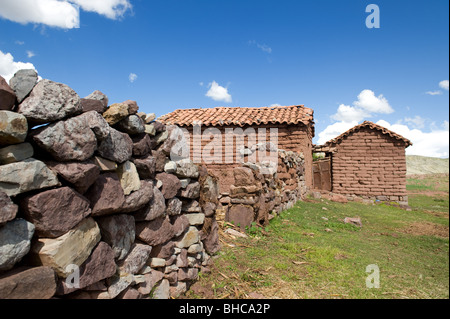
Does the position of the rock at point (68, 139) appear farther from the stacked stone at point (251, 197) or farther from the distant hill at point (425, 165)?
the distant hill at point (425, 165)

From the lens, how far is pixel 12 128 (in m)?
1.71

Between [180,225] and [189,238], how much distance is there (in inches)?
13.1

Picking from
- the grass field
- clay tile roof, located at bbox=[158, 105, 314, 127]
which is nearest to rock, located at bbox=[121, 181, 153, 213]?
the grass field

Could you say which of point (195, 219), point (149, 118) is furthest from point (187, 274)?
point (149, 118)

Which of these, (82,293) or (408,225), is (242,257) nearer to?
(82,293)

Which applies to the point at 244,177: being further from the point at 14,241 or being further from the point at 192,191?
the point at 14,241

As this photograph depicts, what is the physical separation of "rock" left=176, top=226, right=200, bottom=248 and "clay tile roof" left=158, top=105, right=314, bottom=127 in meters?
9.15

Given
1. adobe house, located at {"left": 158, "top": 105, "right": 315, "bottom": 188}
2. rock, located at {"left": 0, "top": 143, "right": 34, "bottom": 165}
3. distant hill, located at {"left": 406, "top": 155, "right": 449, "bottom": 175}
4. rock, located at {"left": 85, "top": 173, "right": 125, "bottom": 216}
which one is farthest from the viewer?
distant hill, located at {"left": 406, "top": 155, "right": 449, "bottom": 175}

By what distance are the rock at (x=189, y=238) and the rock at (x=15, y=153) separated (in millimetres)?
2268

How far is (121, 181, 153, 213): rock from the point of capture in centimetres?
263

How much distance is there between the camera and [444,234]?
25.7 ft

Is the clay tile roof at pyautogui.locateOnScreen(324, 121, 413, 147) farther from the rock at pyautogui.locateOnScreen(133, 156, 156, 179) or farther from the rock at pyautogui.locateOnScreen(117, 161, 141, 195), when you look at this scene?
the rock at pyautogui.locateOnScreen(117, 161, 141, 195)

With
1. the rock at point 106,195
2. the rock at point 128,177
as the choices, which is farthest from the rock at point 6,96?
the rock at point 128,177
